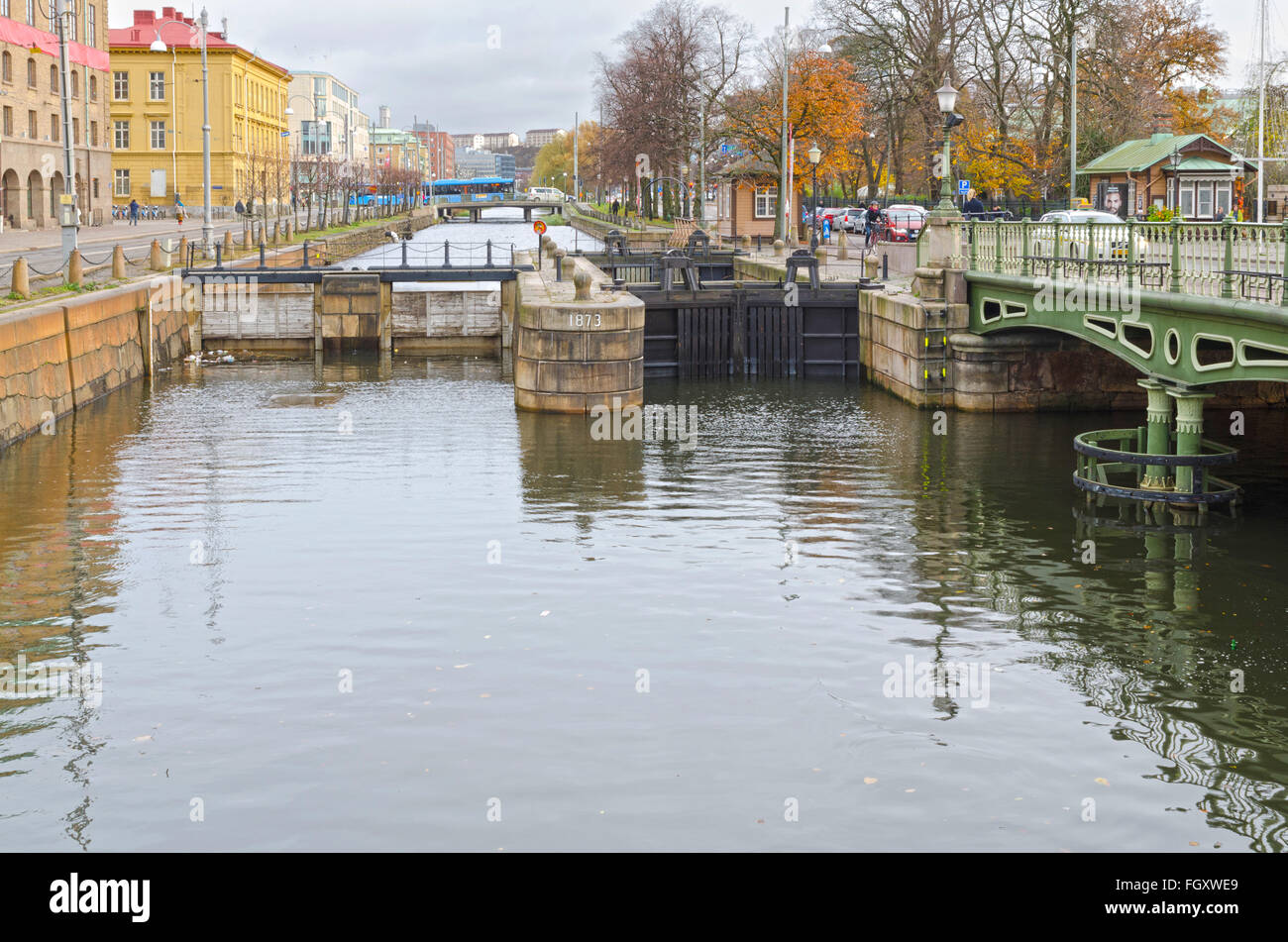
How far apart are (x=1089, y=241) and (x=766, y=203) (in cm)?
4877

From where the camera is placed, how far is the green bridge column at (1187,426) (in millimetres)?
19797

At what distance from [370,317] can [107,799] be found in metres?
34.0

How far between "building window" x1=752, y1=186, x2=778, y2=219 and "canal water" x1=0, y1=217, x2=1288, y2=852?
4721 cm

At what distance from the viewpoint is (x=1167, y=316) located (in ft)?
65.2

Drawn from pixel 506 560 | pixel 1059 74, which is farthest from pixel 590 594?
pixel 1059 74

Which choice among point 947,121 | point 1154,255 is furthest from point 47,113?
point 1154,255

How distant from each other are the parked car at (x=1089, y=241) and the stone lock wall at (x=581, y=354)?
7598 millimetres

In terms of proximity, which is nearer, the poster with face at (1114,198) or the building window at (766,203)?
the poster with face at (1114,198)

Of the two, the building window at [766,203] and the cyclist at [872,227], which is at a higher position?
the building window at [766,203]

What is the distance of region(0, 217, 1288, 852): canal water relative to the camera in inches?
396

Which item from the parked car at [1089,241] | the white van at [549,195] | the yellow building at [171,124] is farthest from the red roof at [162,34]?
the parked car at [1089,241]

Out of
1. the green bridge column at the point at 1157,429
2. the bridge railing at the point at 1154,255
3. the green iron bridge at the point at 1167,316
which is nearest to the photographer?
the bridge railing at the point at 1154,255

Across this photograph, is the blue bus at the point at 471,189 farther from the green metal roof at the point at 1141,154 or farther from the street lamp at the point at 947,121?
the street lamp at the point at 947,121
